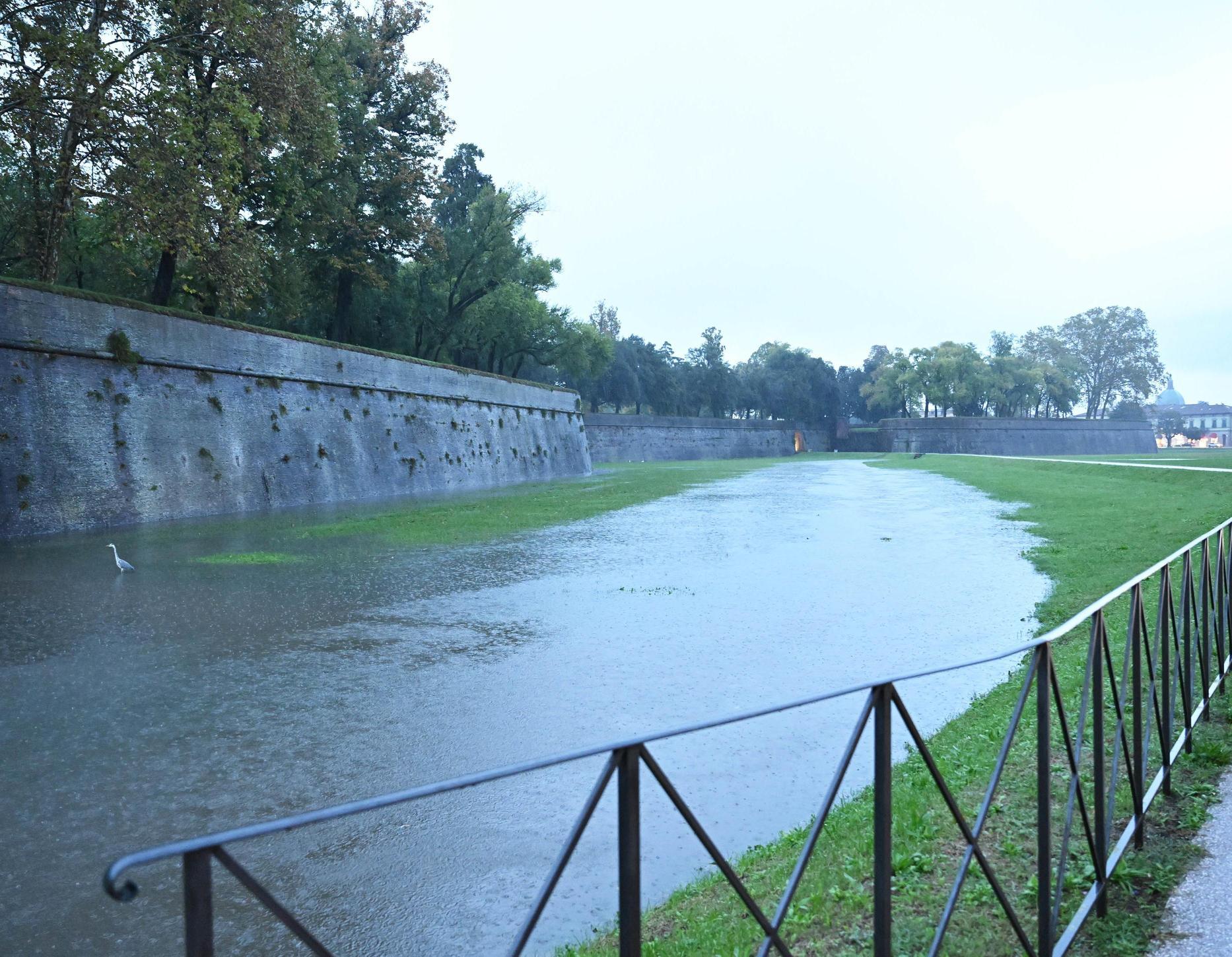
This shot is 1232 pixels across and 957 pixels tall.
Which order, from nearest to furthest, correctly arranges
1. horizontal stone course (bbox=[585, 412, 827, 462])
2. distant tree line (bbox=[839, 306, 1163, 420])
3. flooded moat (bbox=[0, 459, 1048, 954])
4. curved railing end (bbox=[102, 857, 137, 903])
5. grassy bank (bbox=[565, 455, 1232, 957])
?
curved railing end (bbox=[102, 857, 137, 903]) < grassy bank (bbox=[565, 455, 1232, 957]) < flooded moat (bbox=[0, 459, 1048, 954]) < horizontal stone course (bbox=[585, 412, 827, 462]) < distant tree line (bbox=[839, 306, 1163, 420])

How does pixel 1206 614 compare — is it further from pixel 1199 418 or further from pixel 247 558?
pixel 1199 418

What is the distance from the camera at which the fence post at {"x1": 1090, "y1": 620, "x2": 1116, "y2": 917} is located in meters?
3.09

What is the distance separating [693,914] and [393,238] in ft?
96.4

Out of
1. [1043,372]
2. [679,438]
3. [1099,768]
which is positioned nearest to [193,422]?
[1099,768]

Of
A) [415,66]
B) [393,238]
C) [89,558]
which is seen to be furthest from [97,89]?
[415,66]

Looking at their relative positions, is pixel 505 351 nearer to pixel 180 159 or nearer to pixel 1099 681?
pixel 180 159

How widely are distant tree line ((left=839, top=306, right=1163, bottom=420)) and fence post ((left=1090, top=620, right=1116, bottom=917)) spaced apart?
3234 inches

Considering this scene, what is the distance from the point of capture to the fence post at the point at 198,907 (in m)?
1.26

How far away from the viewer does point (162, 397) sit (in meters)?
18.8

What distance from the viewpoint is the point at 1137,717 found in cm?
377

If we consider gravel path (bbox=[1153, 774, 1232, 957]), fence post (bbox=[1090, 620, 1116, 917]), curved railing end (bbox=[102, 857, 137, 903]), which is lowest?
gravel path (bbox=[1153, 774, 1232, 957])

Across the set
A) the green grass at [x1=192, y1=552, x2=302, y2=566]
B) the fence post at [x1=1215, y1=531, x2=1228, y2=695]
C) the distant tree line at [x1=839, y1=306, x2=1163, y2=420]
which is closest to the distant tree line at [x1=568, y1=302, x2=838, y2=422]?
the distant tree line at [x1=839, y1=306, x2=1163, y2=420]

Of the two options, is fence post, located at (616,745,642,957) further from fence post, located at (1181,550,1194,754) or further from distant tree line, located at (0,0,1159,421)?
distant tree line, located at (0,0,1159,421)

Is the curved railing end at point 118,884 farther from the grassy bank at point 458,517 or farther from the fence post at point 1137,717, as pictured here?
the grassy bank at point 458,517
